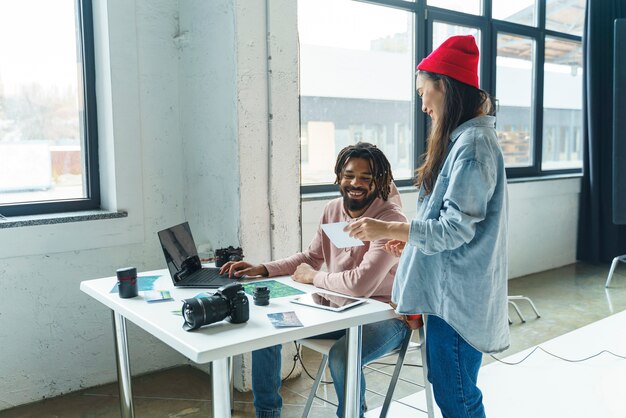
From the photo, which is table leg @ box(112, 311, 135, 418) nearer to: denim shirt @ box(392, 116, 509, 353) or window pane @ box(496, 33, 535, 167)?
denim shirt @ box(392, 116, 509, 353)

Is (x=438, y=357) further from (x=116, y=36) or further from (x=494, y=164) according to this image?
(x=116, y=36)

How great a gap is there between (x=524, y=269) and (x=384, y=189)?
11.3 feet

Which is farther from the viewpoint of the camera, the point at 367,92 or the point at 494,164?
the point at 367,92

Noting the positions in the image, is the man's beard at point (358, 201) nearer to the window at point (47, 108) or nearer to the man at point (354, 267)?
the man at point (354, 267)

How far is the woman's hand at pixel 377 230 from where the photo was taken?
167 cm

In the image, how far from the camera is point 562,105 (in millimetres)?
5770

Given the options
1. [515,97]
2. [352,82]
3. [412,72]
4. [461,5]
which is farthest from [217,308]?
[515,97]

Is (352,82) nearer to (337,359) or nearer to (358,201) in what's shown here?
(358,201)

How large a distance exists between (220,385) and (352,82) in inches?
109

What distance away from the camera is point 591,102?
211 inches

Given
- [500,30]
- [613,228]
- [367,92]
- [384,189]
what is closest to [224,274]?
[384,189]

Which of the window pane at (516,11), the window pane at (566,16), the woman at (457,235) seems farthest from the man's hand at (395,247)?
the window pane at (566,16)

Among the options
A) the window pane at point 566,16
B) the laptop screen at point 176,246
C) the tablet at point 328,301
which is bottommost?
the tablet at point 328,301

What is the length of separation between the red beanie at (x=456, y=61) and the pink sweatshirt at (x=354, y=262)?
2.02ft
